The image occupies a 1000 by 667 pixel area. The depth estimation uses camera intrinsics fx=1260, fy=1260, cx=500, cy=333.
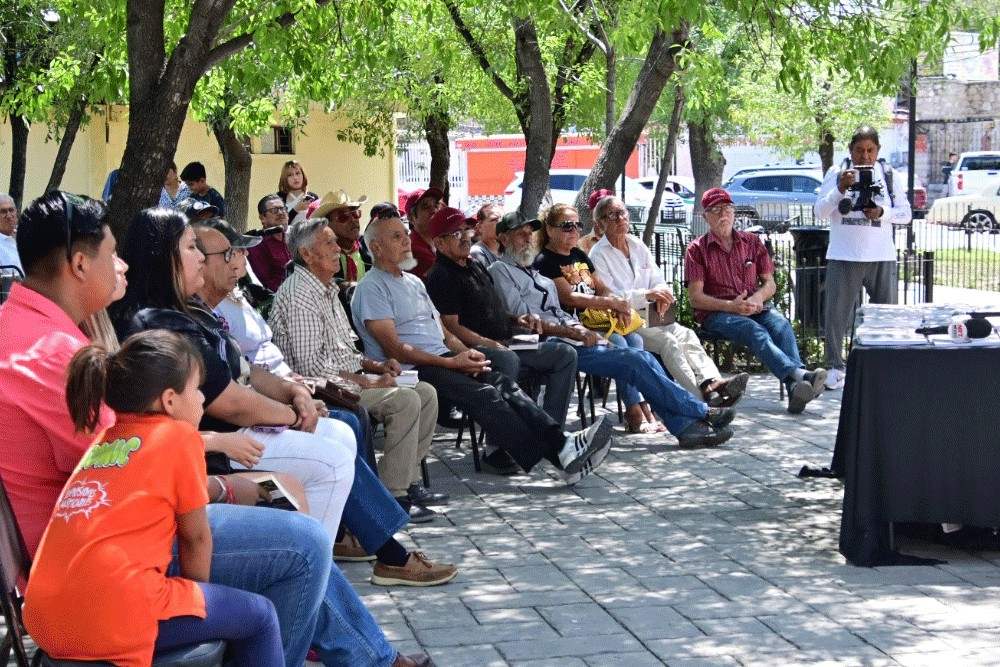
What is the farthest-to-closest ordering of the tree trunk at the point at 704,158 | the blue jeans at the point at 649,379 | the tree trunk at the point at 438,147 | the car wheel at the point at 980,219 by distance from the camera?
the tree trunk at the point at 704,158 < the car wheel at the point at 980,219 < the tree trunk at the point at 438,147 < the blue jeans at the point at 649,379

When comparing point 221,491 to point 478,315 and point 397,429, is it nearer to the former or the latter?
point 397,429

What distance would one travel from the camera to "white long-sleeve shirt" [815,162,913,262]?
33.8 ft

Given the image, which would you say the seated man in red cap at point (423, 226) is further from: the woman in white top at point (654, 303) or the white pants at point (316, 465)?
the white pants at point (316, 465)

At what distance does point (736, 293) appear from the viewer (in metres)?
9.57

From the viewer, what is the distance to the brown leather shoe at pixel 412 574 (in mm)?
5461

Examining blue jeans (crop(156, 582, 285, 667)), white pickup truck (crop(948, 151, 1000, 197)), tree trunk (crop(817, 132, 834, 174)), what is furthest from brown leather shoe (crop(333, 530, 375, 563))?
white pickup truck (crop(948, 151, 1000, 197))

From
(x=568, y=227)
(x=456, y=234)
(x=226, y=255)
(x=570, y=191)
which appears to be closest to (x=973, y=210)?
(x=570, y=191)

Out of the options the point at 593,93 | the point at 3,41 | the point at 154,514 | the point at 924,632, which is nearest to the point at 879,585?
the point at 924,632

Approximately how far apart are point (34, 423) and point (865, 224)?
8.16 m

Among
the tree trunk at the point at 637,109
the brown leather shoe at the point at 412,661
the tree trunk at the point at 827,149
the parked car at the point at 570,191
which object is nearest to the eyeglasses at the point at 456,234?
the tree trunk at the point at 637,109

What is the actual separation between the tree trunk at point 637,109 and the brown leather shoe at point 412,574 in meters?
6.00

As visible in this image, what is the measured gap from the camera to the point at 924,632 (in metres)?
4.88

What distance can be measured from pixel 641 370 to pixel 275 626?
521 cm

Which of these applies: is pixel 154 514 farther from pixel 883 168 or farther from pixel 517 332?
pixel 883 168
